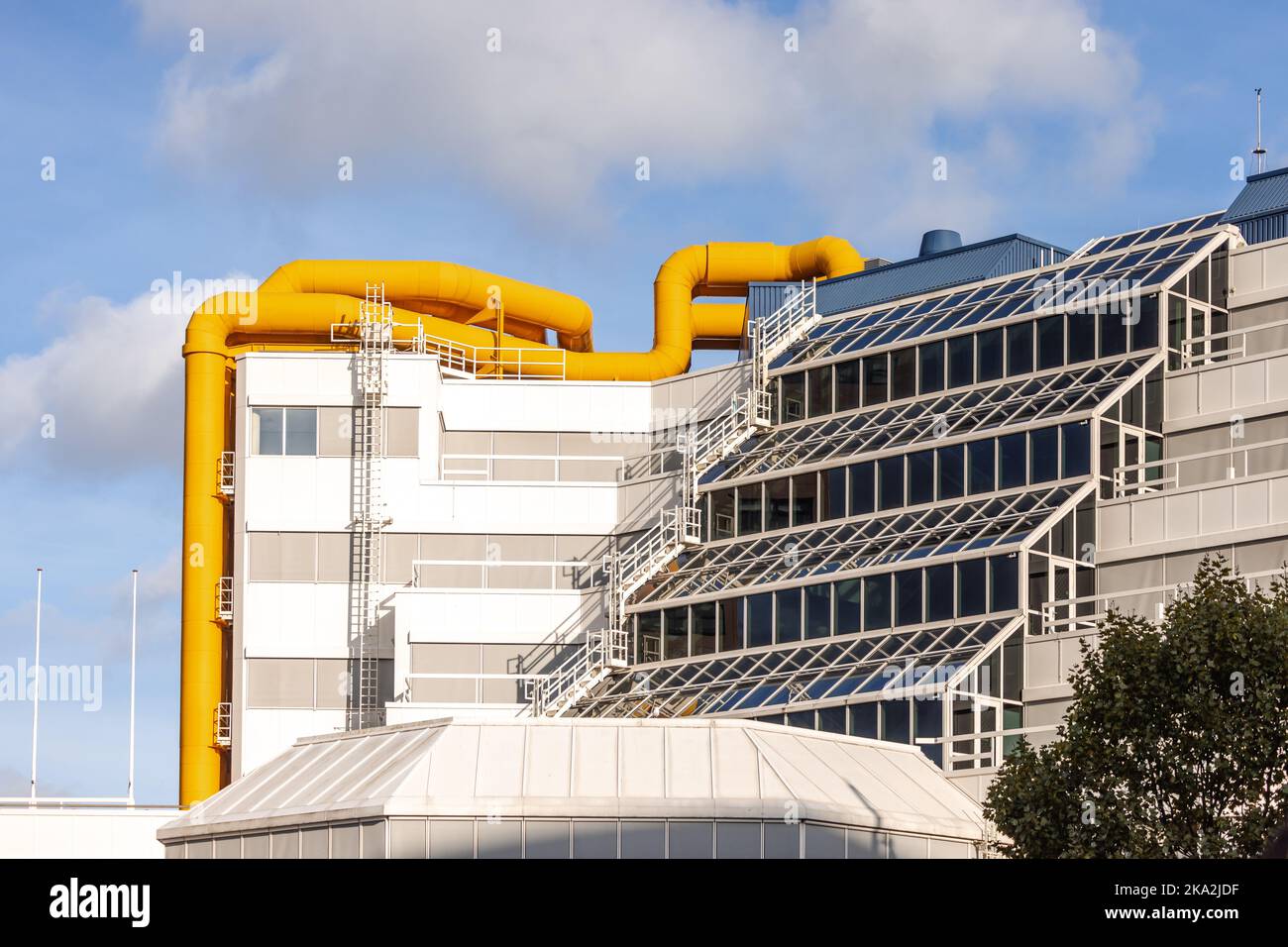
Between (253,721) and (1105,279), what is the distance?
110ft

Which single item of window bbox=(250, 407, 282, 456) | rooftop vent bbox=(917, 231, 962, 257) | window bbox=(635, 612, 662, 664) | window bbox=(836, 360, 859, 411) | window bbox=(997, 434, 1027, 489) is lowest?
window bbox=(635, 612, 662, 664)

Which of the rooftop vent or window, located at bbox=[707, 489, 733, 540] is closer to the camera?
window, located at bbox=[707, 489, 733, 540]

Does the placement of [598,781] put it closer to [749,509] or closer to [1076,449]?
[1076,449]

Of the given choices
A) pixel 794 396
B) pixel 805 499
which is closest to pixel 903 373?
pixel 794 396

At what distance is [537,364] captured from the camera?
88.2 meters

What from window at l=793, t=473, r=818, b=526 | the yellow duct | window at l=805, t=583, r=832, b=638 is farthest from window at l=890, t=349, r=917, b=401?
the yellow duct

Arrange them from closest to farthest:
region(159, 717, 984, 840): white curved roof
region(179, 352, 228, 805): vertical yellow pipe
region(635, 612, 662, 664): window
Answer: region(159, 717, 984, 840): white curved roof < region(635, 612, 662, 664): window < region(179, 352, 228, 805): vertical yellow pipe

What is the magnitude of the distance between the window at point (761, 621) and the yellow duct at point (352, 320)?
23163 mm

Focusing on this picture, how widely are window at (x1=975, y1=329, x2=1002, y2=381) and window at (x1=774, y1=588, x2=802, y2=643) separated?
10135 millimetres

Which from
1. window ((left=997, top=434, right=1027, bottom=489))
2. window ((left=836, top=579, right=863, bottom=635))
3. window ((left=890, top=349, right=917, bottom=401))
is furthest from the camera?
window ((left=890, top=349, right=917, bottom=401))

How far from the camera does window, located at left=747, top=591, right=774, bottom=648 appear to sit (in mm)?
67938

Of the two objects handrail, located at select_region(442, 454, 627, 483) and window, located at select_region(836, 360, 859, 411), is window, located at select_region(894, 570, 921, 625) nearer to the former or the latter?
window, located at select_region(836, 360, 859, 411)
